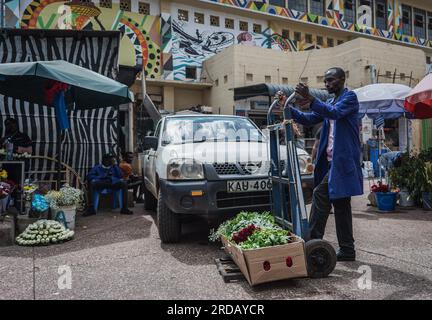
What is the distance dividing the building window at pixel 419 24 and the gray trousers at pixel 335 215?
30.1 metres

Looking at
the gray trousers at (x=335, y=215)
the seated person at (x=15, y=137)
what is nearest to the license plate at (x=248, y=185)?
the gray trousers at (x=335, y=215)

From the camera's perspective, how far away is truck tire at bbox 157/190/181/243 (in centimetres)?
445

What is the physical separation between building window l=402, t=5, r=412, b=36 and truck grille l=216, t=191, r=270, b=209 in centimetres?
2906

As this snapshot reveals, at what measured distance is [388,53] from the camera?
1950 cm

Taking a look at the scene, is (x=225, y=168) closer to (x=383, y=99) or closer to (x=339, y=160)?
(x=339, y=160)

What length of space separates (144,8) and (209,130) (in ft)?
Result: 51.2

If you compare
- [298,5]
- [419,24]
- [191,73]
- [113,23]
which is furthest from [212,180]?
[419,24]

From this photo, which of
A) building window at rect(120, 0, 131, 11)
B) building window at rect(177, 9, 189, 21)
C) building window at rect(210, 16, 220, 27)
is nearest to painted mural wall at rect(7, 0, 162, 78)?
building window at rect(120, 0, 131, 11)

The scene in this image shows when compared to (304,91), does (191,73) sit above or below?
above

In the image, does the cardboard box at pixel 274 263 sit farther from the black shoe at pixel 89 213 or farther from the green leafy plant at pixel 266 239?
the black shoe at pixel 89 213

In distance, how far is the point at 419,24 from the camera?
94.9ft

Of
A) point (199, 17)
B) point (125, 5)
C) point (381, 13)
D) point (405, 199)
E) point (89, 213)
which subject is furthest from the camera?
point (381, 13)

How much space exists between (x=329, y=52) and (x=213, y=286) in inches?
735
